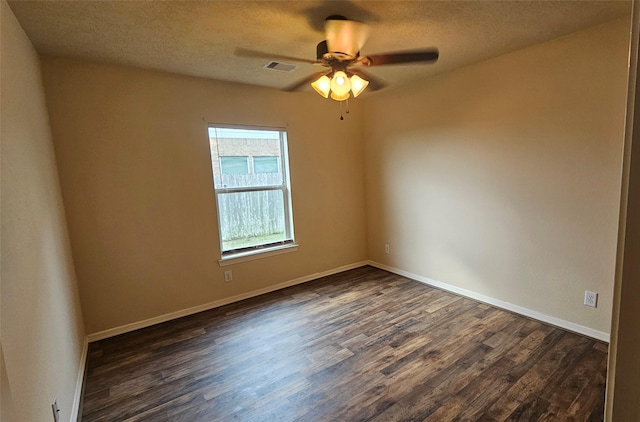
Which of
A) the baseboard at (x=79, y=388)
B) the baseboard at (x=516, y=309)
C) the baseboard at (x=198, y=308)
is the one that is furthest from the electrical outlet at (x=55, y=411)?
the baseboard at (x=516, y=309)

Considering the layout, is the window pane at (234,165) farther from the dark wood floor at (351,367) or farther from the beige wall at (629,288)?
the beige wall at (629,288)

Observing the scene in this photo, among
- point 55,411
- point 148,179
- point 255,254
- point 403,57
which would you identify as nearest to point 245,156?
point 148,179

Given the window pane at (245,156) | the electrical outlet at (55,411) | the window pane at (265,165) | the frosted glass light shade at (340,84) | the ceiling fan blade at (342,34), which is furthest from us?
the window pane at (265,165)

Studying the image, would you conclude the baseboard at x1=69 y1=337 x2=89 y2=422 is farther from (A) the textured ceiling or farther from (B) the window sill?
(A) the textured ceiling

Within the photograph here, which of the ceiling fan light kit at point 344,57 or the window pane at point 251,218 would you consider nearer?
the ceiling fan light kit at point 344,57

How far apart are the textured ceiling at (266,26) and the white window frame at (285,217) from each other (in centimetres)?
97

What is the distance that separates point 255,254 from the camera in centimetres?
359

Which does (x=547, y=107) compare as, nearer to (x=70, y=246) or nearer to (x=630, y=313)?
(x=630, y=313)

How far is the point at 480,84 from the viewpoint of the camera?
9.84ft

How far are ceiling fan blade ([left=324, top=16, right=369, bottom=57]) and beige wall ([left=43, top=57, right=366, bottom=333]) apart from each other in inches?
67.9

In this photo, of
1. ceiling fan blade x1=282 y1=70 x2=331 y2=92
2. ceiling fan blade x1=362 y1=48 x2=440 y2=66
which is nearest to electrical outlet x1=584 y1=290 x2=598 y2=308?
ceiling fan blade x1=362 y1=48 x2=440 y2=66

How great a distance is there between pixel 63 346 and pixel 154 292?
3.69ft

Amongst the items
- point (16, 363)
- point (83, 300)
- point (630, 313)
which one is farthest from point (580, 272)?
point (83, 300)

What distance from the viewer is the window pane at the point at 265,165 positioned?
3.60 metres
